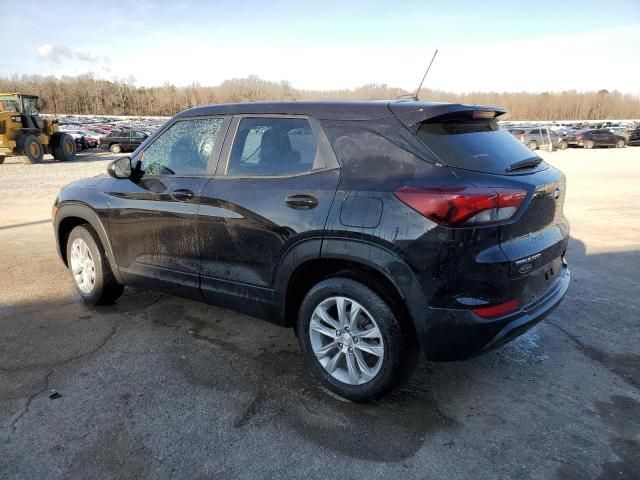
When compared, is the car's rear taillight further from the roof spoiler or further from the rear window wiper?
the roof spoiler

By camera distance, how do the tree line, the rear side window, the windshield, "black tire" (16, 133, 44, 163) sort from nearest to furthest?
the rear side window, "black tire" (16, 133, 44, 163), the windshield, the tree line

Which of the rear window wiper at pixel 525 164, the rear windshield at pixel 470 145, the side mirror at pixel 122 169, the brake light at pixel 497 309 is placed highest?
the rear windshield at pixel 470 145

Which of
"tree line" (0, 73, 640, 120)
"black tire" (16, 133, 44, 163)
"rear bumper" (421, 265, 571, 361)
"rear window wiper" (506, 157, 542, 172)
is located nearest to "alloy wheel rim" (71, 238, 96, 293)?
"rear bumper" (421, 265, 571, 361)

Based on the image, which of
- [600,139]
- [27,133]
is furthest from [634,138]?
[27,133]

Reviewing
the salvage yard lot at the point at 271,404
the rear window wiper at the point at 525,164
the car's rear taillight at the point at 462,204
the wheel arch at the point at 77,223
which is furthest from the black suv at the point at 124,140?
the car's rear taillight at the point at 462,204

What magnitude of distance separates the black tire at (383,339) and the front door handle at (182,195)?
1185 mm

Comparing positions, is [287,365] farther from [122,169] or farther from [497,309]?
[122,169]

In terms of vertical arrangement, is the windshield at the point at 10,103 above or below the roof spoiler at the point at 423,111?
above

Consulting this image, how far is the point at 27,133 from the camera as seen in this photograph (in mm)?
21375

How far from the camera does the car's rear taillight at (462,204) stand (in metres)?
2.48

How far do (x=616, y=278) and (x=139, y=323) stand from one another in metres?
4.75

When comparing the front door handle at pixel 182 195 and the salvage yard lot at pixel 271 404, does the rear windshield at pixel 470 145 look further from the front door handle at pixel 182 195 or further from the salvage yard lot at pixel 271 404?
the front door handle at pixel 182 195

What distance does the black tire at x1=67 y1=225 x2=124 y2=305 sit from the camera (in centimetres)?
438

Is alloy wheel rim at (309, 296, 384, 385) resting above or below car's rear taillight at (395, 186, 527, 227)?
below
